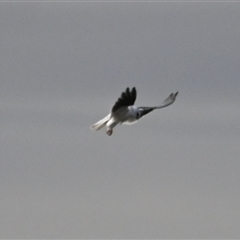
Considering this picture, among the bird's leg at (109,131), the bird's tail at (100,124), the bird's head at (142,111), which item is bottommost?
the bird's leg at (109,131)

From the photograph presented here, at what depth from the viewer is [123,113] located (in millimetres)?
35500

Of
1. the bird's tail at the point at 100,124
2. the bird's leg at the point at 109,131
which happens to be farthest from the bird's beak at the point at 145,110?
the bird's leg at the point at 109,131

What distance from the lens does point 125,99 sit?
115ft

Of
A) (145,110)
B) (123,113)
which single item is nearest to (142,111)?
(145,110)

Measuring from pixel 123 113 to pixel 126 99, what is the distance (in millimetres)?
683

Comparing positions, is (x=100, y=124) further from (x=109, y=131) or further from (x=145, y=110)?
(x=145, y=110)

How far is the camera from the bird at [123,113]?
115 ft

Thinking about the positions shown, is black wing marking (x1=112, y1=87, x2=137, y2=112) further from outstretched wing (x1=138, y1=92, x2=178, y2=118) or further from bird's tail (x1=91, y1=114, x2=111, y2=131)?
outstretched wing (x1=138, y1=92, x2=178, y2=118)

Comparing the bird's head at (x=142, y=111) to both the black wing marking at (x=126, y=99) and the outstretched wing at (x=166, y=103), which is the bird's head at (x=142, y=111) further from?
the black wing marking at (x=126, y=99)

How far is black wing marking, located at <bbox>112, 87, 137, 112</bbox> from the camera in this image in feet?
114

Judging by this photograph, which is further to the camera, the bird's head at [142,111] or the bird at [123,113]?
the bird's head at [142,111]

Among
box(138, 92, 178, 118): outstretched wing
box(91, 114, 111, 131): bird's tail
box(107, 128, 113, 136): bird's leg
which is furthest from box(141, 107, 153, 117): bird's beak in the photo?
box(107, 128, 113, 136): bird's leg

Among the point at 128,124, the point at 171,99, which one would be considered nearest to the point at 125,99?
the point at 128,124

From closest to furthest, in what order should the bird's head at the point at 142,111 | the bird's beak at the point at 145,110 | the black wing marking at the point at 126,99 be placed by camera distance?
the black wing marking at the point at 126,99, the bird's head at the point at 142,111, the bird's beak at the point at 145,110
